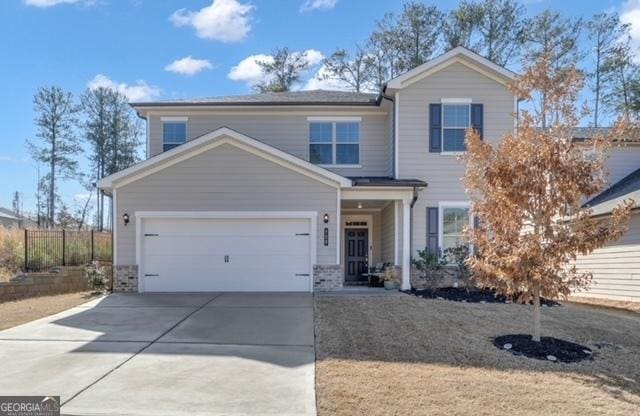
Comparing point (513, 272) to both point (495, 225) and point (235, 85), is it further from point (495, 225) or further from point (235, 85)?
point (235, 85)

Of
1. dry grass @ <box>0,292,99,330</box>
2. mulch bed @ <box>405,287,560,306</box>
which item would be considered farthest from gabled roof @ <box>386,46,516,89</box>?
dry grass @ <box>0,292,99,330</box>

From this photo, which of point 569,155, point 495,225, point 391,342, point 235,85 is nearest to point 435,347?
point 391,342

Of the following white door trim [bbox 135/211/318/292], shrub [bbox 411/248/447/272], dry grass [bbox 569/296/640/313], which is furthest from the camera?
shrub [bbox 411/248/447/272]

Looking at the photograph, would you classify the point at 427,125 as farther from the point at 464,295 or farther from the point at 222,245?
the point at 222,245

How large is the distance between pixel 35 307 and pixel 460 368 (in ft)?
32.4

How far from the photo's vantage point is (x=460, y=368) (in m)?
6.44

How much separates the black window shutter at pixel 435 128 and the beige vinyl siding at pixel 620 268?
5.15m

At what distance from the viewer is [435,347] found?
7.45 meters

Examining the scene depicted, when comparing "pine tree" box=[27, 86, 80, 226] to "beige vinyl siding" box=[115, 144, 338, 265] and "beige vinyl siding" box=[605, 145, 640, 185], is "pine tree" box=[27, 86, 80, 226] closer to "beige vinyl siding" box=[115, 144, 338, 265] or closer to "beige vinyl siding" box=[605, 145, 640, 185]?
"beige vinyl siding" box=[115, 144, 338, 265]

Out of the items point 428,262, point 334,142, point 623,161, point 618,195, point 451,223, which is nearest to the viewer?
point 428,262

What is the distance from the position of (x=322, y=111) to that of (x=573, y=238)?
33.8 feet

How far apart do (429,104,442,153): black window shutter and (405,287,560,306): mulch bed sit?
421cm

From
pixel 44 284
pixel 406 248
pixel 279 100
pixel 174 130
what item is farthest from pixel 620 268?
pixel 44 284

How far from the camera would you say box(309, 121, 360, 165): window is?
16.0 metres
